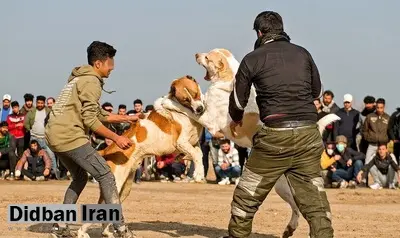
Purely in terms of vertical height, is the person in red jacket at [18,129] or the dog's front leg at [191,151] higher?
the dog's front leg at [191,151]

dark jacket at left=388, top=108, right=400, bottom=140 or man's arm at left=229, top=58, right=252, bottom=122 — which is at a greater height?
man's arm at left=229, top=58, right=252, bottom=122

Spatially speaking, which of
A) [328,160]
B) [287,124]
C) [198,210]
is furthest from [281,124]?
[328,160]

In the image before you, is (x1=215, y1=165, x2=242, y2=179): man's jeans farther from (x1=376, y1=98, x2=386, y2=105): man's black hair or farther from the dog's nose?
the dog's nose

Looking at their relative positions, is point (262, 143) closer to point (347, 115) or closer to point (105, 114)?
point (105, 114)

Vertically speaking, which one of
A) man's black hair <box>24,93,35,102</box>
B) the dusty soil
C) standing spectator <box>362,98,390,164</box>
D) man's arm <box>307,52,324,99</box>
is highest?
man's arm <box>307,52,324,99</box>

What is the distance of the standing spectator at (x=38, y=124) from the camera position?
2006 cm

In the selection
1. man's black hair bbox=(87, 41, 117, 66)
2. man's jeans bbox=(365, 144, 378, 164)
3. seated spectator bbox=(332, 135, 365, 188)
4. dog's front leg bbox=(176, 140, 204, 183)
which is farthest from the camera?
man's jeans bbox=(365, 144, 378, 164)

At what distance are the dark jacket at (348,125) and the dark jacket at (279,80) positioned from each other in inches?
466

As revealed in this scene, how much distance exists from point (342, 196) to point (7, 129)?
8.23 m

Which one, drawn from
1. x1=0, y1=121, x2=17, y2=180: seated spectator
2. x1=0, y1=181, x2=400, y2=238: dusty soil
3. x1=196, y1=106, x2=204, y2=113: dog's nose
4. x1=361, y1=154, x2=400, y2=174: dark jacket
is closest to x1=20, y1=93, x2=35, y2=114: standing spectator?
x1=0, y1=121, x2=17, y2=180: seated spectator

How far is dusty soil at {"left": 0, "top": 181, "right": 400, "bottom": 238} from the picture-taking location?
10539mm

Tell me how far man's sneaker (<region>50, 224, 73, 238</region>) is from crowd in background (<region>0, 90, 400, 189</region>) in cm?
944

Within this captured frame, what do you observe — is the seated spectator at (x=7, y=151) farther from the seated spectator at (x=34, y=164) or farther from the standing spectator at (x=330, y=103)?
the standing spectator at (x=330, y=103)

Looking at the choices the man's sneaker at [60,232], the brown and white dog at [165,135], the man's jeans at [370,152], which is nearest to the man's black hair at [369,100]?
the man's jeans at [370,152]
